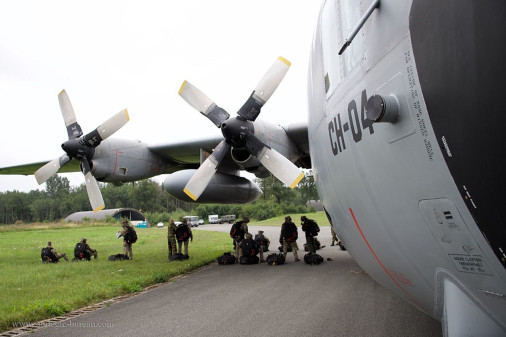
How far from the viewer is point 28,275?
11227mm

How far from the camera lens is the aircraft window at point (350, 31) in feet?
9.61

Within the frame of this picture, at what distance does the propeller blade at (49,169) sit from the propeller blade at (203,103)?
5.16m

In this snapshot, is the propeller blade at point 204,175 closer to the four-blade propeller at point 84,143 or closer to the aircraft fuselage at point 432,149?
the four-blade propeller at point 84,143

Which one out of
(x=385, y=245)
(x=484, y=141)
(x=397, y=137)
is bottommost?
(x=385, y=245)

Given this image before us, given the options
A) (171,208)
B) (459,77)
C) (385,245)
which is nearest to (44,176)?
(385,245)

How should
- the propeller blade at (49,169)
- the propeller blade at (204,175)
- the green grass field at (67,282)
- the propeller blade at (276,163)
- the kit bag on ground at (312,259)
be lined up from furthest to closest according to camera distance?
1. the propeller blade at (49,169)
2. the kit bag on ground at (312,259)
3. the propeller blade at (204,175)
4. the propeller blade at (276,163)
5. the green grass field at (67,282)

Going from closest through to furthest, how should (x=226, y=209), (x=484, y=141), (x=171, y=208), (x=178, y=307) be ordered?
1. (x=484, y=141)
2. (x=178, y=307)
3. (x=226, y=209)
4. (x=171, y=208)

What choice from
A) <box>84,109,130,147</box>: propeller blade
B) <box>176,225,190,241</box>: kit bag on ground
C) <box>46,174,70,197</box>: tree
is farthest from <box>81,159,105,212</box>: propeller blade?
<box>46,174,70,197</box>: tree

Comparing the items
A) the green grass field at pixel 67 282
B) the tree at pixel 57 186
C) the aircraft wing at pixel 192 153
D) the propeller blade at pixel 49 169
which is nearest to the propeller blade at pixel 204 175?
the aircraft wing at pixel 192 153

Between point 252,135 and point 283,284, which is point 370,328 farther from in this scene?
point 252,135

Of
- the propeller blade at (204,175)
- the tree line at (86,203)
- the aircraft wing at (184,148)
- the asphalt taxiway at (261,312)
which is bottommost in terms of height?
the asphalt taxiway at (261,312)

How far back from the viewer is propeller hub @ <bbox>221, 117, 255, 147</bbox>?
32.1ft

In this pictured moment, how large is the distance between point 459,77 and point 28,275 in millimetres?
12769

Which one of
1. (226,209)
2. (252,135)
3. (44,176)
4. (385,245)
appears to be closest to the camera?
(385,245)
